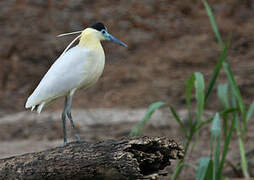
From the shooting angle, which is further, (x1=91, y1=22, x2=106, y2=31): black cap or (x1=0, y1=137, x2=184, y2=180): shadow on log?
(x1=91, y1=22, x2=106, y2=31): black cap

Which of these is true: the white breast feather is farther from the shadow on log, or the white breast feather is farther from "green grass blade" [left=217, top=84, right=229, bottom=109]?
"green grass blade" [left=217, top=84, right=229, bottom=109]

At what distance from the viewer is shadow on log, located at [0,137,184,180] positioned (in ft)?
6.68

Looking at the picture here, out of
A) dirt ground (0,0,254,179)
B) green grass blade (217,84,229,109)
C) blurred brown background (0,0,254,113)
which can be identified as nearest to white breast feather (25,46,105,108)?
green grass blade (217,84,229,109)

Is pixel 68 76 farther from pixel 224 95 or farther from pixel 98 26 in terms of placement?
pixel 224 95

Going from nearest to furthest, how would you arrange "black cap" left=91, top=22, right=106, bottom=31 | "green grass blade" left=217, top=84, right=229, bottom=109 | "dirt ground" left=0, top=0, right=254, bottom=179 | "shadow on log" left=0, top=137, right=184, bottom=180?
1. "shadow on log" left=0, top=137, right=184, bottom=180
2. "black cap" left=91, top=22, right=106, bottom=31
3. "green grass blade" left=217, top=84, right=229, bottom=109
4. "dirt ground" left=0, top=0, right=254, bottom=179

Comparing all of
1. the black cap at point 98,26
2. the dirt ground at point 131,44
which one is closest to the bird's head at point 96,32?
the black cap at point 98,26

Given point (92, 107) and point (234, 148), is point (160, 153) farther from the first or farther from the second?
point (92, 107)

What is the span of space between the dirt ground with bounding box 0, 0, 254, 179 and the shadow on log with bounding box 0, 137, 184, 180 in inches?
129

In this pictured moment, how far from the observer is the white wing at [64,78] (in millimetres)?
2602

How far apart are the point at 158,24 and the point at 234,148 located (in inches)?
70.7

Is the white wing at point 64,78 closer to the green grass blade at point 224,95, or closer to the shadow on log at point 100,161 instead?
the shadow on log at point 100,161

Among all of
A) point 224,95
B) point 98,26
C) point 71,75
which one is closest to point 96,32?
point 98,26

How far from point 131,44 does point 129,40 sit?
0.05 metres

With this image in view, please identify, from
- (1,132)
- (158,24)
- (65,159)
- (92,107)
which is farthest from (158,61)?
(65,159)
